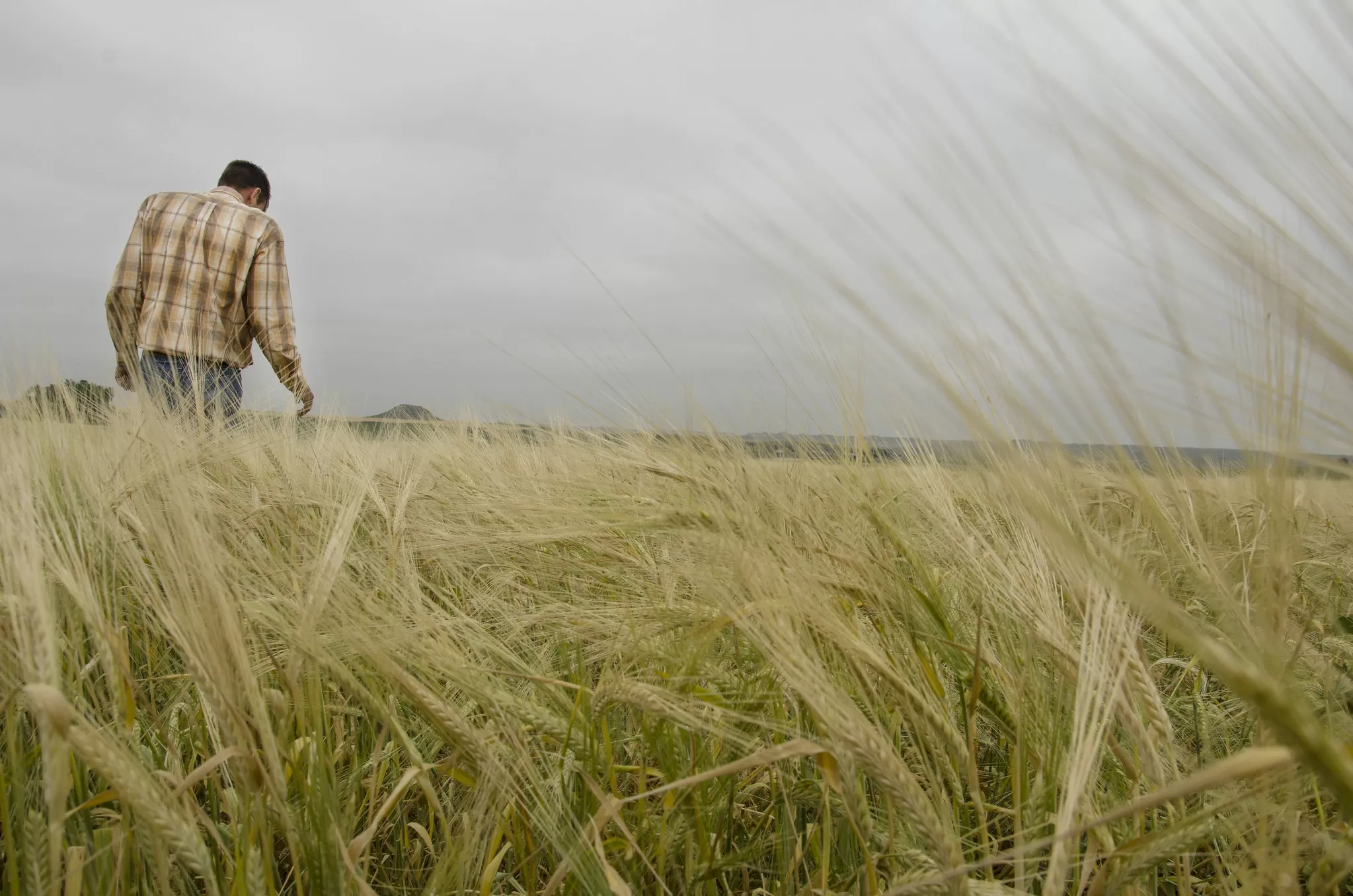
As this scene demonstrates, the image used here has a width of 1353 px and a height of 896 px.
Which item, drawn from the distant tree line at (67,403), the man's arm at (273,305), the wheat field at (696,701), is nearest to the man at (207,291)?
the man's arm at (273,305)

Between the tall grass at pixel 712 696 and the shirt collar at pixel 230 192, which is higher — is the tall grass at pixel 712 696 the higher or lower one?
the lower one

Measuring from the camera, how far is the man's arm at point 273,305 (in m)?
3.19

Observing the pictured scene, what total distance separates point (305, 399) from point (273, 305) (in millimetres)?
412

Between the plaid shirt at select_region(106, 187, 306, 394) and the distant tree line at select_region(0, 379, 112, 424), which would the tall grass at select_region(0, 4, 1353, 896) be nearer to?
the distant tree line at select_region(0, 379, 112, 424)

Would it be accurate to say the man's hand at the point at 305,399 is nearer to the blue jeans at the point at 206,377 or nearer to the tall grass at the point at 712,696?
the blue jeans at the point at 206,377

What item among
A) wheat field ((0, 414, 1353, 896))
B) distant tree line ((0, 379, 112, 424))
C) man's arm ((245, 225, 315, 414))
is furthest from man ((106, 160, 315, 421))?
wheat field ((0, 414, 1353, 896))

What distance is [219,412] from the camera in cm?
186

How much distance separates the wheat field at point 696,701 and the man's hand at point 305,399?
1825 millimetres

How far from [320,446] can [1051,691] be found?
2068mm

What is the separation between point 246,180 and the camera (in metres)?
3.29

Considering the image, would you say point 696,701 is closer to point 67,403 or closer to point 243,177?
point 67,403

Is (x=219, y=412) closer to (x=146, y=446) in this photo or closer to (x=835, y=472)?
(x=146, y=446)

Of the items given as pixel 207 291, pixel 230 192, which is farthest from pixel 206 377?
pixel 230 192

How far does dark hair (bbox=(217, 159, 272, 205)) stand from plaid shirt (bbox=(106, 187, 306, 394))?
74 mm
